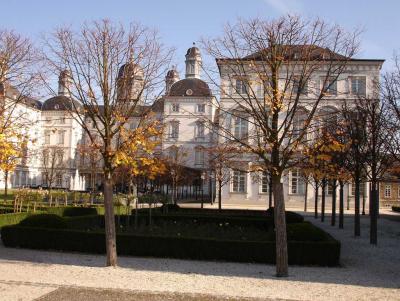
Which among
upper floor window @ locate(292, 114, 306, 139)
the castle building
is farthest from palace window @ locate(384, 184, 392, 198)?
upper floor window @ locate(292, 114, 306, 139)

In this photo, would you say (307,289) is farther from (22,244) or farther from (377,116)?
(377,116)

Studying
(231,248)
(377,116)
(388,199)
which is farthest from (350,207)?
(231,248)

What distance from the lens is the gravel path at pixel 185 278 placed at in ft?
28.0

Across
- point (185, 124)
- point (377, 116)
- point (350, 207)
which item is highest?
point (185, 124)

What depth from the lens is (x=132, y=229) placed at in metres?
16.5

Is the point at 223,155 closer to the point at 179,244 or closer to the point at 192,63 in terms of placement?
the point at 179,244

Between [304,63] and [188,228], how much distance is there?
8.46 metres

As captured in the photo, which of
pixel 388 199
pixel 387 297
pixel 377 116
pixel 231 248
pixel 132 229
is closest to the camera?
pixel 387 297

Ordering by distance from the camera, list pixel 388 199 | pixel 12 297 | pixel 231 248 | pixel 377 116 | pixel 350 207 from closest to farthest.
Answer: pixel 12 297, pixel 231 248, pixel 377 116, pixel 350 207, pixel 388 199

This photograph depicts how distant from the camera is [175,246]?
1259cm

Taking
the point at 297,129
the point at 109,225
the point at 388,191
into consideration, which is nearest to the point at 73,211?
the point at 109,225

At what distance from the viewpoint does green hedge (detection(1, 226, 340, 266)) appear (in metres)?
12.0

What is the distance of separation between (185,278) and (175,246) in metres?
2.77

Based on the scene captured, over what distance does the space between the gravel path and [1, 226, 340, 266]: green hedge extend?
37 centimetres
